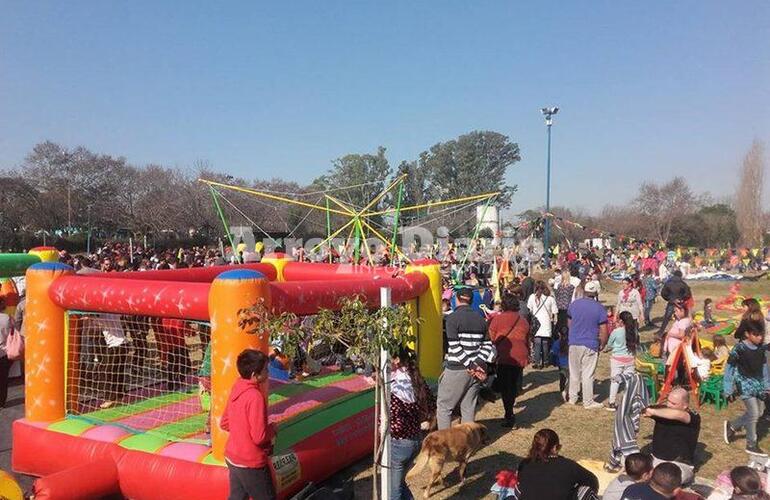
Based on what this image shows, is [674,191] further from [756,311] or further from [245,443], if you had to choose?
[245,443]

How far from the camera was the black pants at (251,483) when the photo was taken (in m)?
3.74

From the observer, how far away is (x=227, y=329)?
4.50m

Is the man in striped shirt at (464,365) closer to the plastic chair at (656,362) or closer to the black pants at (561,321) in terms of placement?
the plastic chair at (656,362)

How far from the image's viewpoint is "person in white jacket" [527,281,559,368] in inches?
362

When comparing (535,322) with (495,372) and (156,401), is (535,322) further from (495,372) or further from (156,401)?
(156,401)

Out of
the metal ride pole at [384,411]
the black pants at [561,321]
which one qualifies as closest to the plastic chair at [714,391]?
the black pants at [561,321]

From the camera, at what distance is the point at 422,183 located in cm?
6575

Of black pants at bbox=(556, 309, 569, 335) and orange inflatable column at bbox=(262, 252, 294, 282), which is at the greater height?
orange inflatable column at bbox=(262, 252, 294, 282)

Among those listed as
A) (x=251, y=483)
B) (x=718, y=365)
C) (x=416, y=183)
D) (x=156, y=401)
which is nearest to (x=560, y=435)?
(x=718, y=365)

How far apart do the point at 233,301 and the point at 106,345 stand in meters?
3.23

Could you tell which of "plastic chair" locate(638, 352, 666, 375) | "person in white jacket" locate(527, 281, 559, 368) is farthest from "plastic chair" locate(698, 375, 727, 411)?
"person in white jacket" locate(527, 281, 559, 368)

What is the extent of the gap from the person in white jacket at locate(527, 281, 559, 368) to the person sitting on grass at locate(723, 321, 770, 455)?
328 centimetres

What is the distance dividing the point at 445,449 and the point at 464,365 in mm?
1037

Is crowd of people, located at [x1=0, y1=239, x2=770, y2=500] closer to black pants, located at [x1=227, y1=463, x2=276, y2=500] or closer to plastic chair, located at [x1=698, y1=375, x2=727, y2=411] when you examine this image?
black pants, located at [x1=227, y1=463, x2=276, y2=500]
